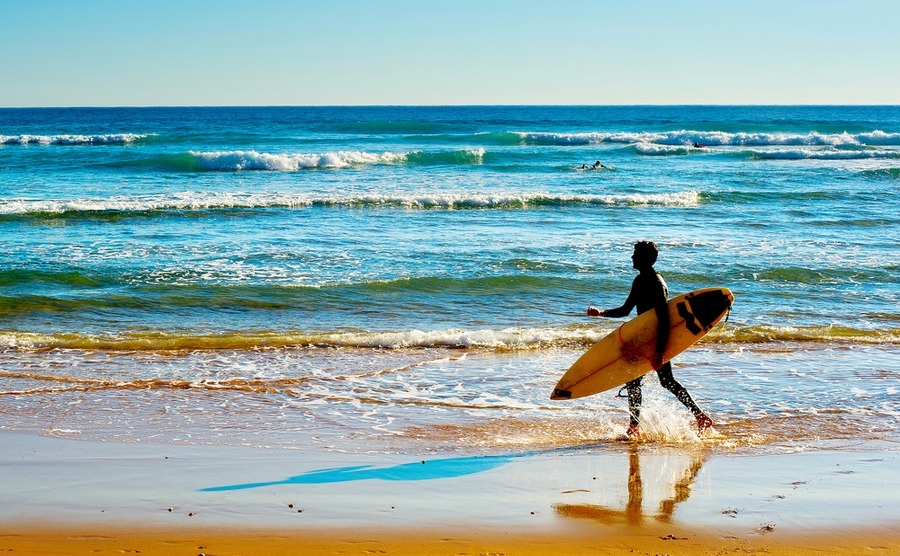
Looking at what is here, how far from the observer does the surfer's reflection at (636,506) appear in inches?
188

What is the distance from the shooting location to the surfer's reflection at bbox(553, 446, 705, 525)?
4.76 m

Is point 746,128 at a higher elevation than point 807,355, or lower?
higher

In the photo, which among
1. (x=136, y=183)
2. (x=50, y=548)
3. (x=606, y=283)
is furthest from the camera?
(x=136, y=183)

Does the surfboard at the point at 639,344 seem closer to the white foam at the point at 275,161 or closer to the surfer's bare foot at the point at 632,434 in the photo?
the surfer's bare foot at the point at 632,434

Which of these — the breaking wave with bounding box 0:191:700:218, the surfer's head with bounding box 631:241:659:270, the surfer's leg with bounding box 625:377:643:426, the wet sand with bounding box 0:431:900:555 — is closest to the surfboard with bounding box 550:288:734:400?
the surfer's leg with bounding box 625:377:643:426

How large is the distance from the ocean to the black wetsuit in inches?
7.9

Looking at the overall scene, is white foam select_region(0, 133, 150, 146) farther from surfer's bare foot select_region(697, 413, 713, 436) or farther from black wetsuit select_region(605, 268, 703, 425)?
surfer's bare foot select_region(697, 413, 713, 436)

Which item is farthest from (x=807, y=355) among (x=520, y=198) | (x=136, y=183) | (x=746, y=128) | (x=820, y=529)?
(x=746, y=128)

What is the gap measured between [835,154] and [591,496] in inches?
1571

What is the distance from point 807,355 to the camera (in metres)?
9.32

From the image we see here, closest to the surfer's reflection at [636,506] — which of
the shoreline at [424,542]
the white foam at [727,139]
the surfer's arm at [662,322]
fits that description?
the shoreline at [424,542]

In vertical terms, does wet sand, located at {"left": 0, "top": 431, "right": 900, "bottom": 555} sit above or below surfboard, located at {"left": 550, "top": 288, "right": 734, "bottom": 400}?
below

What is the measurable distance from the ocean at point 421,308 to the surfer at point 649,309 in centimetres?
18

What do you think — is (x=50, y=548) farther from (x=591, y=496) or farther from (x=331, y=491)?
(x=591, y=496)
